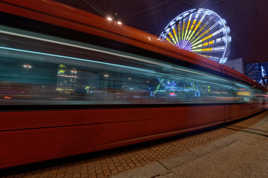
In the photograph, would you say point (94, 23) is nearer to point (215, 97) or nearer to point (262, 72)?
point (215, 97)

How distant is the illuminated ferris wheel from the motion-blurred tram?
9286mm

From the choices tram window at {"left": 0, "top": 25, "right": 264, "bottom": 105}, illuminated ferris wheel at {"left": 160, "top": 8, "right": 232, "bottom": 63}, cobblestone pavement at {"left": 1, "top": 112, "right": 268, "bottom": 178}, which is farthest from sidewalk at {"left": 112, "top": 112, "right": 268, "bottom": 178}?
illuminated ferris wheel at {"left": 160, "top": 8, "right": 232, "bottom": 63}

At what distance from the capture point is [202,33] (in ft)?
31.4

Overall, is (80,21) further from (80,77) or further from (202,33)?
(202,33)

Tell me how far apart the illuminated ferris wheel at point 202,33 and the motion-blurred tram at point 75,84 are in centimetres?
929

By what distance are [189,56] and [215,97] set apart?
158 centimetres

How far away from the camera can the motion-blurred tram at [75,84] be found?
111cm

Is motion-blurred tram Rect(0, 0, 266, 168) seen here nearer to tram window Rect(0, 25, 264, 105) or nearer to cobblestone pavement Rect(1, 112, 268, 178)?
tram window Rect(0, 25, 264, 105)

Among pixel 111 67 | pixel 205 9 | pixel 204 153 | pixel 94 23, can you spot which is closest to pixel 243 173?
pixel 204 153

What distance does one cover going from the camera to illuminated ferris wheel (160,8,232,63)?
8.54m

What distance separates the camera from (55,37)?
1.25m

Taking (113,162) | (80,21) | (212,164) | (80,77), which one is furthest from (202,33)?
(113,162)

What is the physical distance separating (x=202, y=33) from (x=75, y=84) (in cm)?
1159

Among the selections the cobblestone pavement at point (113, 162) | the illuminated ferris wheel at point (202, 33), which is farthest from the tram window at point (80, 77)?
the illuminated ferris wheel at point (202, 33)
